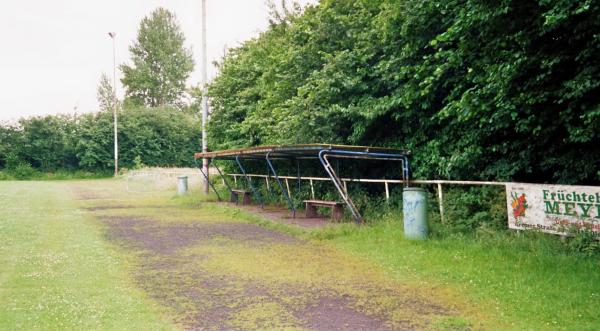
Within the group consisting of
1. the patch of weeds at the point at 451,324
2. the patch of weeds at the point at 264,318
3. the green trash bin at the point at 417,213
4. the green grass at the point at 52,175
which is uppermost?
the green grass at the point at 52,175

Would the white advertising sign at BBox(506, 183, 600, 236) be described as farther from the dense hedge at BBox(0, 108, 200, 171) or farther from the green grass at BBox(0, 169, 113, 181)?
the green grass at BBox(0, 169, 113, 181)

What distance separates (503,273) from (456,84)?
4.54 metres

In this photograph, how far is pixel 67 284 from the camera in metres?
7.11

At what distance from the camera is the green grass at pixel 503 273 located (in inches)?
211

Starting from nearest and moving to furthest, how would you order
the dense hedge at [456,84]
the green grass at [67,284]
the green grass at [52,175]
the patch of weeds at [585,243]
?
1. the green grass at [67,284]
2. the dense hedge at [456,84]
3. the patch of weeds at [585,243]
4. the green grass at [52,175]

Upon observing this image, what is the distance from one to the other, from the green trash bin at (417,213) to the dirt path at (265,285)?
5.06ft

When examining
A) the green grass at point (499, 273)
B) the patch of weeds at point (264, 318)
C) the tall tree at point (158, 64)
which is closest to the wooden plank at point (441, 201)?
the green grass at point (499, 273)

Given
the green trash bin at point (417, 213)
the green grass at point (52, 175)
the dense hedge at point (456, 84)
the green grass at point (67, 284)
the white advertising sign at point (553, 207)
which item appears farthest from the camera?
the green grass at point (52, 175)

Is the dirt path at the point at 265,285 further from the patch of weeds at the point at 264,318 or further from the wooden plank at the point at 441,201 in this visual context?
the wooden plank at the point at 441,201

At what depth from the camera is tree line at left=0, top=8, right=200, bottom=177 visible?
164 feet

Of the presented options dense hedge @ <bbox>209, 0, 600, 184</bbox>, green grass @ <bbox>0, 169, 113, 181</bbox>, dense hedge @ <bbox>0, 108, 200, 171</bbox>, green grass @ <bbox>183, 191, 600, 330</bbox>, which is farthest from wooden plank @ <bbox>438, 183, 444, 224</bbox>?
green grass @ <bbox>0, 169, 113, 181</bbox>

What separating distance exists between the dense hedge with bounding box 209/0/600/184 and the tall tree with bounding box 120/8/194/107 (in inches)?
1925

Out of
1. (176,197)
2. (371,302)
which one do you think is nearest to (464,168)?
(371,302)

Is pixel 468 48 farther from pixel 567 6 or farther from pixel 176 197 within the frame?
pixel 176 197
